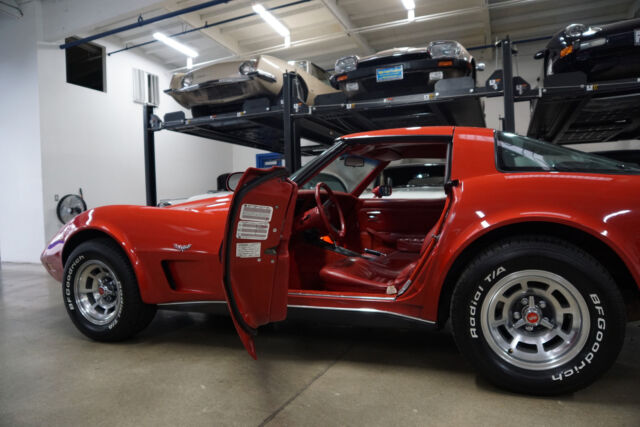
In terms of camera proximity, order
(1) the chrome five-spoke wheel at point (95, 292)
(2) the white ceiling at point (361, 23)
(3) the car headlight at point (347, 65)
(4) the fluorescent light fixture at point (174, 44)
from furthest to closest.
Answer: (4) the fluorescent light fixture at point (174, 44), (2) the white ceiling at point (361, 23), (3) the car headlight at point (347, 65), (1) the chrome five-spoke wheel at point (95, 292)

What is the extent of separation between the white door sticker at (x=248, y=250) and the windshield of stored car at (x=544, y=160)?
4.21 feet

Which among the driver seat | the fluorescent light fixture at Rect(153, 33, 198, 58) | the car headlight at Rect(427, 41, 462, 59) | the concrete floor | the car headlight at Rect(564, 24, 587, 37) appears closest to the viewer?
the concrete floor

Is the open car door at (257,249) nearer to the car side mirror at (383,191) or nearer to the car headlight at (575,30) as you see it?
the car side mirror at (383,191)

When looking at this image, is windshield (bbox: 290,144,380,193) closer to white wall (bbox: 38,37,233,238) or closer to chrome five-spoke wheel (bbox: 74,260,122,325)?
chrome five-spoke wheel (bbox: 74,260,122,325)

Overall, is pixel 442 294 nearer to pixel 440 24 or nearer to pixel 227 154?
pixel 440 24

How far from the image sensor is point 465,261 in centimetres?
210

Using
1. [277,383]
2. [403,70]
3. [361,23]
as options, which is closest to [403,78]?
[403,70]

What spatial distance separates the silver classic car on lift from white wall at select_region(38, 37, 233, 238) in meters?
4.40

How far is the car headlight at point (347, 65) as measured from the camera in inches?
163

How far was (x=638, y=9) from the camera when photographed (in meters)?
7.76

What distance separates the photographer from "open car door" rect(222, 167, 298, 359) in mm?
1967

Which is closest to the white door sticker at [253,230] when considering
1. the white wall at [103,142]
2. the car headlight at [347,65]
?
the car headlight at [347,65]

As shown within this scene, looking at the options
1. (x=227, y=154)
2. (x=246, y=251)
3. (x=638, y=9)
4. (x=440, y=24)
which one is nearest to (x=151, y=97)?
(x=227, y=154)

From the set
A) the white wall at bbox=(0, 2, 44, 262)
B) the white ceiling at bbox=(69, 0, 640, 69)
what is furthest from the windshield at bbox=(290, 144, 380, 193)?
the white wall at bbox=(0, 2, 44, 262)
